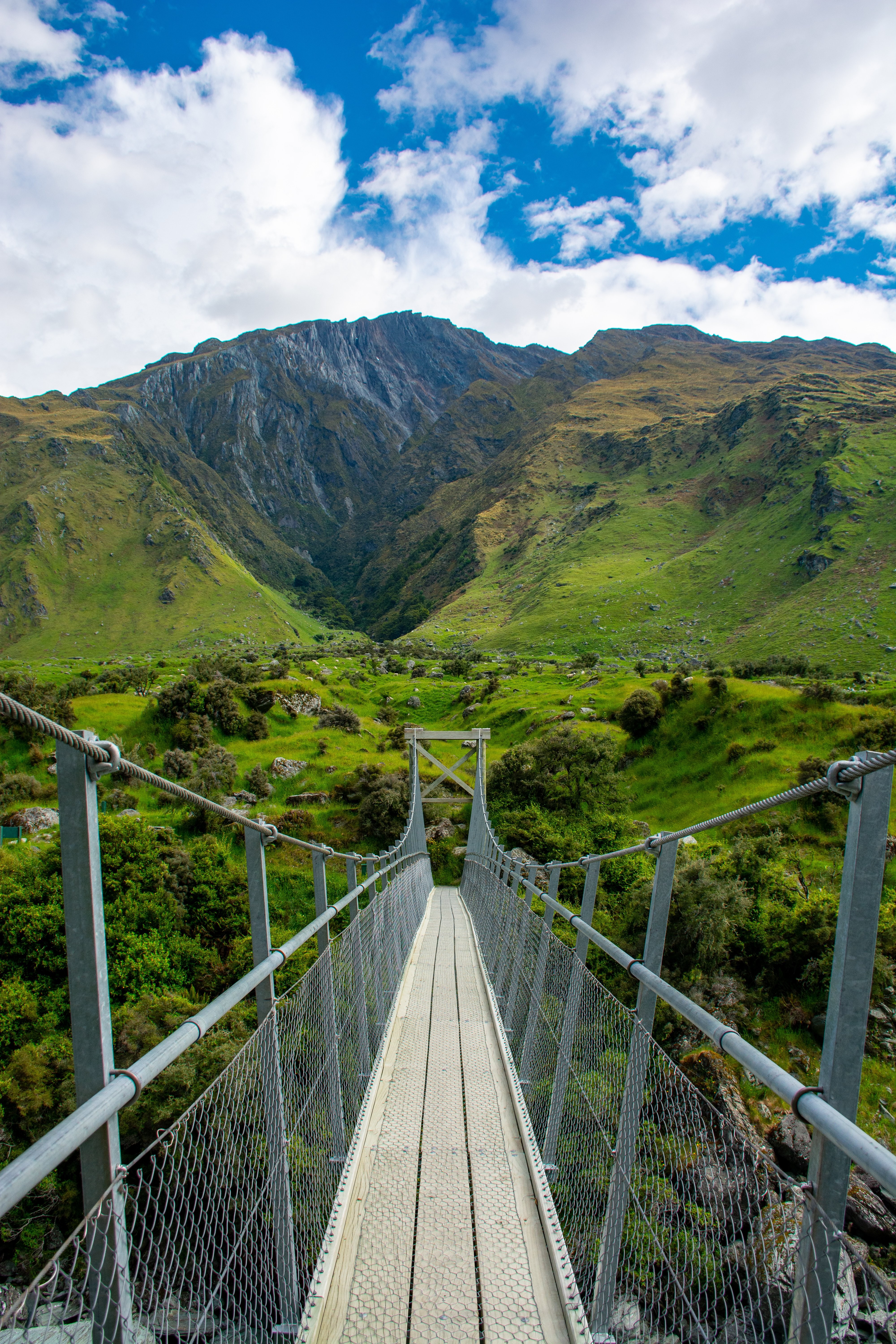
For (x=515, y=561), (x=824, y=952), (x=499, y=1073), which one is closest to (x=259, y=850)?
(x=499, y=1073)

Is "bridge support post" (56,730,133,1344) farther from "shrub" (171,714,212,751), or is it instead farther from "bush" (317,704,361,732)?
"bush" (317,704,361,732)

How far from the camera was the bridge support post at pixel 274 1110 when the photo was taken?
2.69 metres

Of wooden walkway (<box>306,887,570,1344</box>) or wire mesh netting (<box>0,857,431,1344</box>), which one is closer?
wire mesh netting (<box>0,857,431,1344</box>)

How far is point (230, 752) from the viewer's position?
25281mm

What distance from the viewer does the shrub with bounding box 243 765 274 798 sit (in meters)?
23.4

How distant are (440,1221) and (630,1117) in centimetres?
112

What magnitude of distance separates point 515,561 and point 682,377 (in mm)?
102252

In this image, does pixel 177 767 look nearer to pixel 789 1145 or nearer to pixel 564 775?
pixel 564 775

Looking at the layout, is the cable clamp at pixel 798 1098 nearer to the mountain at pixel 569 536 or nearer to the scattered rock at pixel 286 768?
the scattered rock at pixel 286 768

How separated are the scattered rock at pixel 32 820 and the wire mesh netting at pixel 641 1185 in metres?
17.3

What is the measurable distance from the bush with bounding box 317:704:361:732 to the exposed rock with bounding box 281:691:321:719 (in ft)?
1.87

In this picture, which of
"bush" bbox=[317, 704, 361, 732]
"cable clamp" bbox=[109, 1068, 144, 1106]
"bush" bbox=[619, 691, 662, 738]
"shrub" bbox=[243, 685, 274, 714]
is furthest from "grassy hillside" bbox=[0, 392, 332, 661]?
"cable clamp" bbox=[109, 1068, 144, 1106]

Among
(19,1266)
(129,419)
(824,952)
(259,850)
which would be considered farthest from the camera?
(129,419)

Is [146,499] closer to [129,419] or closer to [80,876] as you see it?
[129,419]
